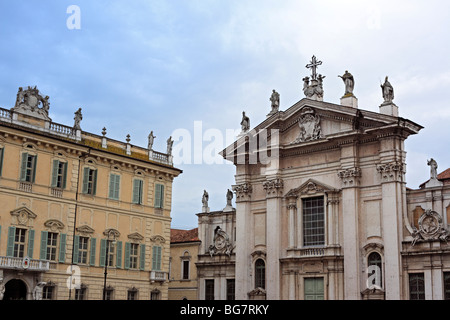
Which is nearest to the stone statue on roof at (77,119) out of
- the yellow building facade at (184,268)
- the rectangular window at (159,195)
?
the rectangular window at (159,195)

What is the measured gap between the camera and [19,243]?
3238cm

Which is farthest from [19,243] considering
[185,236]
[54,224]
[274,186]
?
[185,236]

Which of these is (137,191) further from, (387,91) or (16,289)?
(387,91)

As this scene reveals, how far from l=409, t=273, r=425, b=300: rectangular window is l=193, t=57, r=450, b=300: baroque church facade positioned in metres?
0.05

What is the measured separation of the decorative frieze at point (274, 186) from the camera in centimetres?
3556

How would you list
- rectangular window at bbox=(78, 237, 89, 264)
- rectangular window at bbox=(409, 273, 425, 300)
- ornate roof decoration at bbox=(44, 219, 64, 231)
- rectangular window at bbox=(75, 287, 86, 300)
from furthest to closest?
rectangular window at bbox=(78, 237, 89, 264)
rectangular window at bbox=(75, 287, 86, 300)
ornate roof decoration at bbox=(44, 219, 64, 231)
rectangular window at bbox=(409, 273, 425, 300)

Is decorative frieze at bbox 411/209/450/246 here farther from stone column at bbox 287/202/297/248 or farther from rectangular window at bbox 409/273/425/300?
stone column at bbox 287/202/297/248

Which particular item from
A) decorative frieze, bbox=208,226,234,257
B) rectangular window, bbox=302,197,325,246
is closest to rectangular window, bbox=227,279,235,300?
decorative frieze, bbox=208,226,234,257

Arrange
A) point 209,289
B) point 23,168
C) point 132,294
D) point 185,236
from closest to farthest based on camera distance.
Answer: point 23,168 < point 132,294 < point 209,289 < point 185,236

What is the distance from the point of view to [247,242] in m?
36.5

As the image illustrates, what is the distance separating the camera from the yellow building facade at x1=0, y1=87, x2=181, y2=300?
32.3 meters

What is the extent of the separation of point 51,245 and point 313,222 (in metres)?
15.4

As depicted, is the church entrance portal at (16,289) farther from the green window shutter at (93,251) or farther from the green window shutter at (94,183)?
the green window shutter at (94,183)
